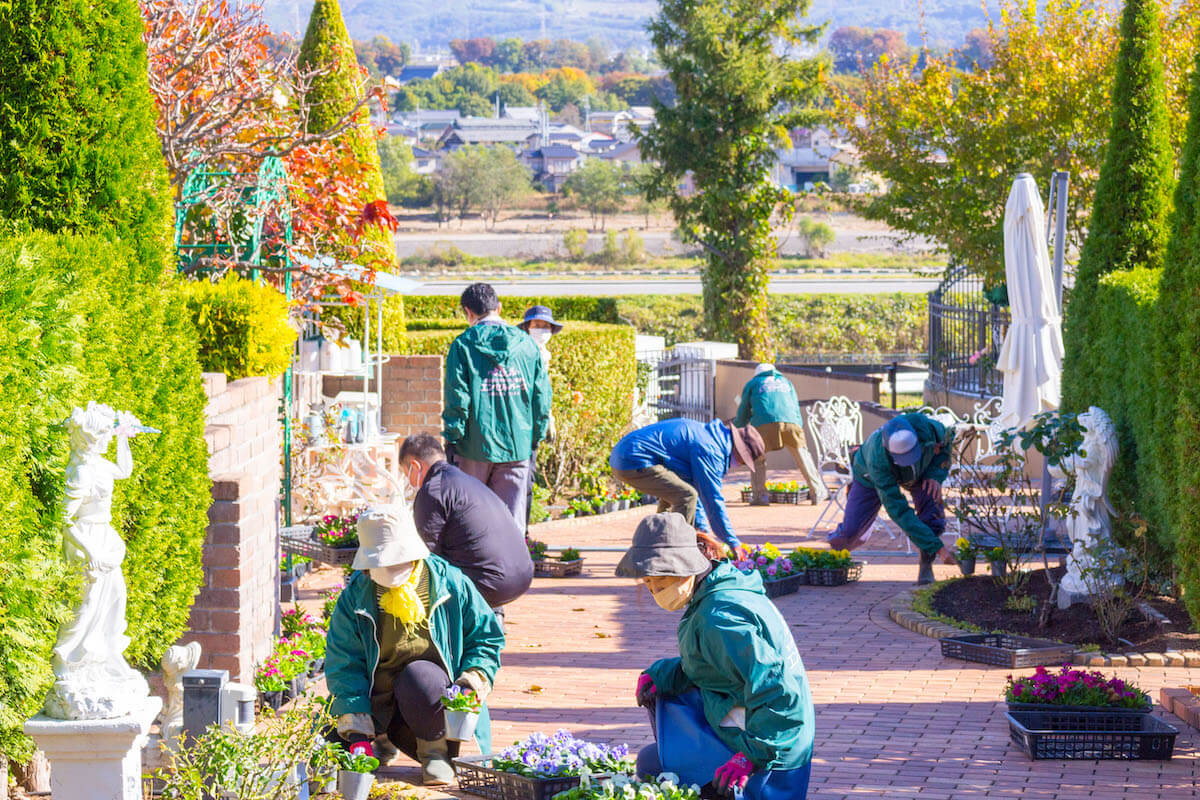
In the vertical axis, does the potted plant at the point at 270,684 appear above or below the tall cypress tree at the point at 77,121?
below

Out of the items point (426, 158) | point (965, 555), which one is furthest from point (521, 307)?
point (426, 158)

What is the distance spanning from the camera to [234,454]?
6.82m

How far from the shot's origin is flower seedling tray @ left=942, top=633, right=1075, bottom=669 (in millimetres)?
7246

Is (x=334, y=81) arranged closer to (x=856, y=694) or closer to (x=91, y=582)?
(x=856, y=694)

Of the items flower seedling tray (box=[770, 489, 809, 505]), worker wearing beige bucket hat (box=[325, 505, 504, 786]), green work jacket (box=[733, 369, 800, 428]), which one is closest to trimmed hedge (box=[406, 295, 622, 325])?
flower seedling tray (box=[770, 489, 809, 505])

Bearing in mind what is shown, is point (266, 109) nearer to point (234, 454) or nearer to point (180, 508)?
point (234, 454)

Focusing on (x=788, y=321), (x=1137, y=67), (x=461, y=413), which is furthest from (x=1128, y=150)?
(x=788, y=321)

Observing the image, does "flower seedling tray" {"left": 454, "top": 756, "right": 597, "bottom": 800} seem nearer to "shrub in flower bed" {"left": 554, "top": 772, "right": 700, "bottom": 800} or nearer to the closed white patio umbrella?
"shrub in flower bed" {"left": 554, "top": 772, "right": 700, "bottom": 800}

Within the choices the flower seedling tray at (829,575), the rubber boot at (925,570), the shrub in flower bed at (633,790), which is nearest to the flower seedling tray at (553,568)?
the flower seedling tray at (829,575)

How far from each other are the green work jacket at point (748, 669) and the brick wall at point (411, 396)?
857cm

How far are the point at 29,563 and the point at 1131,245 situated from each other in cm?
773

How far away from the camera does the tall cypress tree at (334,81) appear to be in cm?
1355

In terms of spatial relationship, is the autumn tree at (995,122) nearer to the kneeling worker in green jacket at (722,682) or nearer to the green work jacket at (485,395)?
the green work jacket at (485,395)

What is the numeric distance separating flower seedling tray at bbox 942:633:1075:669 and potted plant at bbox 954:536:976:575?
4.70 ft
